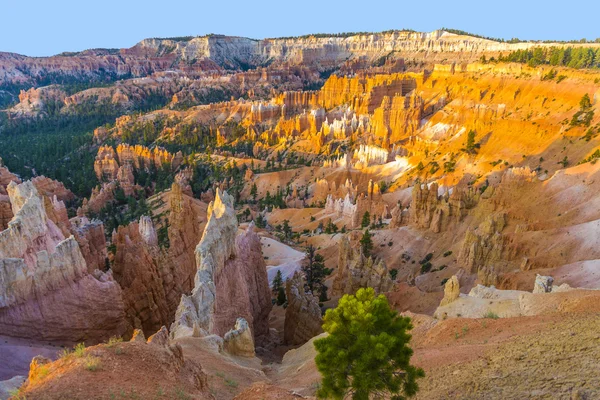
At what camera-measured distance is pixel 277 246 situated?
153 ft

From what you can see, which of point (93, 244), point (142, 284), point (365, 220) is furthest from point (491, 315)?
point (365, 220)

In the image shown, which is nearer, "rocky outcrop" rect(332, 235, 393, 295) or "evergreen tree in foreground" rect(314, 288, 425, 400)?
"evergreen tree in foreground" rect(314, 288, 425, 400)

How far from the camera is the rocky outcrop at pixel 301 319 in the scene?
81.6 ft

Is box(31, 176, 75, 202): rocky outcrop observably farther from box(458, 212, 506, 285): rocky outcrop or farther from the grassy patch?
the grassy patch

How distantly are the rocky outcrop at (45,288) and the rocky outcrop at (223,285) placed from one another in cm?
432

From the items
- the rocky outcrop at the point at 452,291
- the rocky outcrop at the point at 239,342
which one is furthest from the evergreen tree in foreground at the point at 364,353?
the rocky outcrop at the point at 452,291

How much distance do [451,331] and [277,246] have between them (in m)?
31.5

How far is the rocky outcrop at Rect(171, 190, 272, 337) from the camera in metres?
18.8

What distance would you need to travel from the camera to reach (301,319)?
82.8 feet

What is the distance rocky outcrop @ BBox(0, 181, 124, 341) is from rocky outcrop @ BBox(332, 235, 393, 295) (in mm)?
16878

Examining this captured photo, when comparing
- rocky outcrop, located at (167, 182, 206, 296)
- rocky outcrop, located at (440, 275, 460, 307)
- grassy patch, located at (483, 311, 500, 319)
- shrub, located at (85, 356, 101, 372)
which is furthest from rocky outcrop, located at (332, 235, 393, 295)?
shrub, located at (85, 356, 101, 372)

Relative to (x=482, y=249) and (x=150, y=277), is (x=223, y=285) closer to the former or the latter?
(x=150, y=277)

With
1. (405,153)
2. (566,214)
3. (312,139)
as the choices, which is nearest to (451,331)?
(566,214)

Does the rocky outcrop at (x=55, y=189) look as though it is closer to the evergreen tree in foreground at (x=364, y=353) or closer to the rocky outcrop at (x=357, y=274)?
the rocky outcrop at (x=357, y=274)
